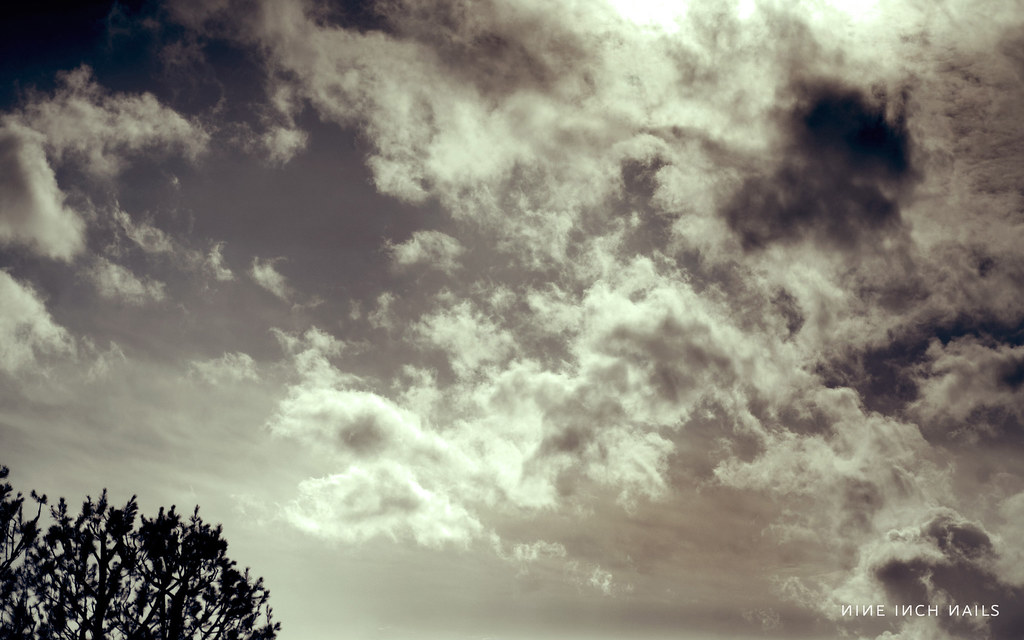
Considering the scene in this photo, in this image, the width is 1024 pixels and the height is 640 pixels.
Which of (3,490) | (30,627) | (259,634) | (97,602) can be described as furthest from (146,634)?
(3,490)

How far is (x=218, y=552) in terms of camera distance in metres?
24.6

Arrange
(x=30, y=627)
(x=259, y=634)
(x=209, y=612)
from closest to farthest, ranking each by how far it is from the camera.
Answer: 1. (x=30, y=627)
2. (x=209, y=612)
3. (x=259, y=634)

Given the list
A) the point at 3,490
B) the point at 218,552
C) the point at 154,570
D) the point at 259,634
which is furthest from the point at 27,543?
the point at 259,634

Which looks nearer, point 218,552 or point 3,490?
point 3,490

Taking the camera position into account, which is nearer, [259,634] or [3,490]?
[3,490]

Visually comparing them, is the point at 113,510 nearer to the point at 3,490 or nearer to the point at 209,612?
the point at 3,490

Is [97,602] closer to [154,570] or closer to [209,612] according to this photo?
[154,570]

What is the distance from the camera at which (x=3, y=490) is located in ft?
71.2

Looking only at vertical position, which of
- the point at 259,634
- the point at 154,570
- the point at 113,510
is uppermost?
the point at 113,510

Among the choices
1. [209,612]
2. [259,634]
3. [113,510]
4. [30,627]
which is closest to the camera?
[30,627]

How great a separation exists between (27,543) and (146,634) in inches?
213

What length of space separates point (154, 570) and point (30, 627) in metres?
3.93

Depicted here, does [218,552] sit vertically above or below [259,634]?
above

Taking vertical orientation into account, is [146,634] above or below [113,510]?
below
